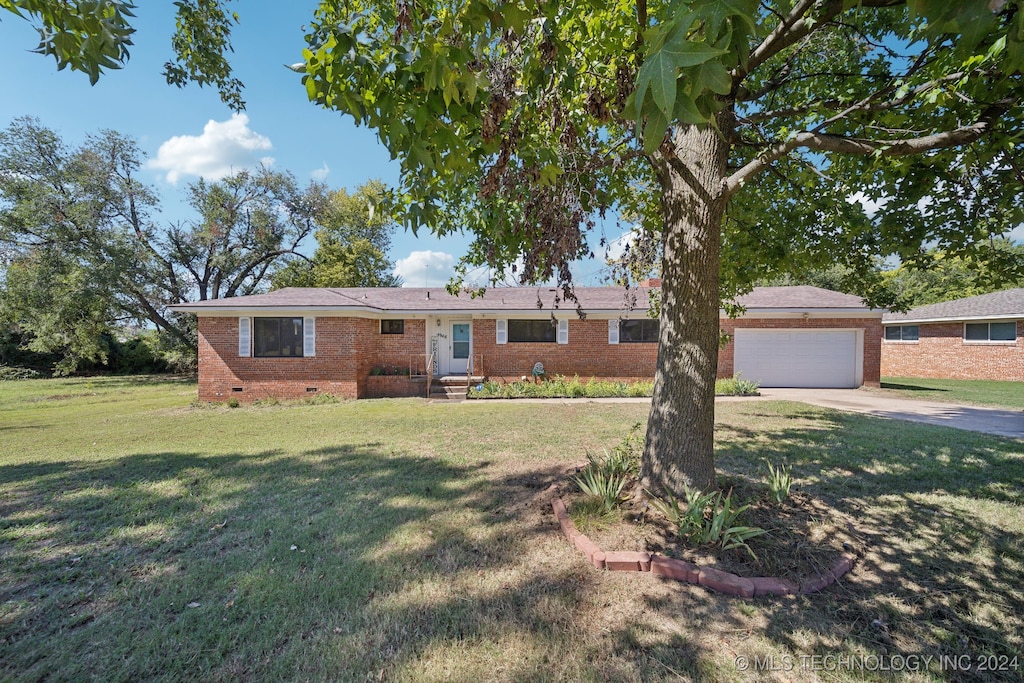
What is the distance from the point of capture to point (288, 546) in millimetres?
3527

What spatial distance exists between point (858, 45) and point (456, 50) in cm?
599

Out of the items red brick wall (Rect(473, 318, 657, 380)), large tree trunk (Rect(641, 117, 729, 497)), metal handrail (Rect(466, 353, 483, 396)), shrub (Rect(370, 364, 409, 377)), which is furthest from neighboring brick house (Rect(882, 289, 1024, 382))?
shrub (Rect(370, 364, 409, 377))

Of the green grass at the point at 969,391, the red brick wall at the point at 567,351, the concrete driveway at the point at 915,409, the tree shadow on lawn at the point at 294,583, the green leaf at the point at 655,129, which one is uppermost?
the green leaf at the point at 655,129

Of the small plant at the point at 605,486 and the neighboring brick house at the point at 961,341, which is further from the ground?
the neighboring brick house at the point at 961,341

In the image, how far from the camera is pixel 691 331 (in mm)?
3822

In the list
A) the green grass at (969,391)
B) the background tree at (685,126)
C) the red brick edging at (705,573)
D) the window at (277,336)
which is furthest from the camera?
the window at (277,336)

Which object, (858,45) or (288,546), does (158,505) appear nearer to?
(288,546)

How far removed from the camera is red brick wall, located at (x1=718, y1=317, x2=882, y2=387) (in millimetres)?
14633

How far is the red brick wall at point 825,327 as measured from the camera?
14633 mm

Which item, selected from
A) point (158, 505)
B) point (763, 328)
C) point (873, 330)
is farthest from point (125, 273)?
point (873, 330)

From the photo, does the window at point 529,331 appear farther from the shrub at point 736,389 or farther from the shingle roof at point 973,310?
the shingle roof at point 973,310

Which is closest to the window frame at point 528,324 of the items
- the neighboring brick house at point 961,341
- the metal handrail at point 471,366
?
the metal handrail at point 471,366

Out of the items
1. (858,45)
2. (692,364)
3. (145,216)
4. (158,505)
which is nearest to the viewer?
(692,364)

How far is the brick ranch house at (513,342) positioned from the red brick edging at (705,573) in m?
10.9
